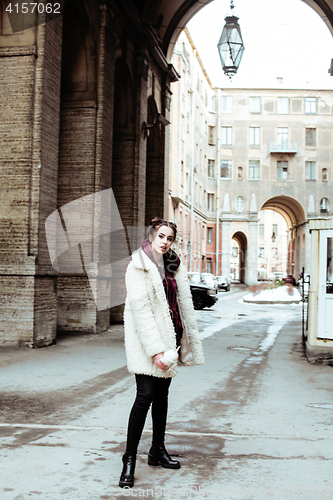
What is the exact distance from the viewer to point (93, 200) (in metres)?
13.8

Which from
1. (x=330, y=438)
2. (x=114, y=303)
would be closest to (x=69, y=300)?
(x=114, y=303)

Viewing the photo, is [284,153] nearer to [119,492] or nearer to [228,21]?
[228,21]

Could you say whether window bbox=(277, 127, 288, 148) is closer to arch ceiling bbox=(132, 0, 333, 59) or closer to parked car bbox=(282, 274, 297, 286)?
parked car bbox=(282, 274, 297, 286)

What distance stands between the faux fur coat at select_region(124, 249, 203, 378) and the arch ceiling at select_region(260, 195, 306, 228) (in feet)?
180

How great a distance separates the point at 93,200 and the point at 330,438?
31.9ft

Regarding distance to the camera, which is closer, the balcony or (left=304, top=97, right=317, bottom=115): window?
the balcony

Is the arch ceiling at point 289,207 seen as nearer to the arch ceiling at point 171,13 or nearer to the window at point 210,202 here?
the window at point 210,202

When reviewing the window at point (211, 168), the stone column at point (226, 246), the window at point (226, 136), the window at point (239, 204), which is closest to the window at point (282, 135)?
the window at point (226, 136)

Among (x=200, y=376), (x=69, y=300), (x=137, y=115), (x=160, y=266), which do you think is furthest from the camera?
(x=137, y=115)

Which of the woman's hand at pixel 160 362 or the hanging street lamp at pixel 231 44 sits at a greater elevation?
the hanging street lamp at pixel 231 44

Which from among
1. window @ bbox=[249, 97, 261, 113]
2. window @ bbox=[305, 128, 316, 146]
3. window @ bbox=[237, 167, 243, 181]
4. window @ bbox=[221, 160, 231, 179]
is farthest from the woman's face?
window @ bbox=[249, 97, 261, 113]

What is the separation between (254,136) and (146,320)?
5695cm

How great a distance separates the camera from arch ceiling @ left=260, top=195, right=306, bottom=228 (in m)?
58.3

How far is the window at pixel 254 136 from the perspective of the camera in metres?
58.7
